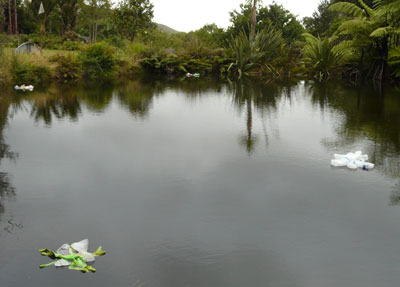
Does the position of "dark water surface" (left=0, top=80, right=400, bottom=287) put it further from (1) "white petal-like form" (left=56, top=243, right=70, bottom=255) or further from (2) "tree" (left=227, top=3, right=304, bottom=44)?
(2) "tree" (left=227, top=3, right=304, bottom=44)

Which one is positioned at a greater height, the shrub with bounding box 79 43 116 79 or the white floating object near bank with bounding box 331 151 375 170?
the shrub with bounding box 79 43 116 79

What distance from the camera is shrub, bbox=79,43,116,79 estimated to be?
1652 centimetres

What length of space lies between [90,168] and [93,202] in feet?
3.56

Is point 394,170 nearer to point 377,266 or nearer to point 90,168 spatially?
point 377,266

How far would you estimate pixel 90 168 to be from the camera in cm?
495

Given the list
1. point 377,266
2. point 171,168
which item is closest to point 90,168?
point 171,168

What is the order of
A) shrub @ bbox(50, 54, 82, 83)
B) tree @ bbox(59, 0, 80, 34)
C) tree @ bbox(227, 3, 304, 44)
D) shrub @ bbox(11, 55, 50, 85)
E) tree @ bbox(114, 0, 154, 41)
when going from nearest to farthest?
shrub @ bbox(11, 55, 50, 85) → shrub @ bbox(50, 54, 82, 83) → tree @ bbox(114, 0, 154, 41) → tree @ bbox(59, 0, 80, 34) → tree @ bbox(227, 3, 304, 44)

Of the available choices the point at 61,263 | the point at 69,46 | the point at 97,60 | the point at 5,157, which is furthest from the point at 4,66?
the point at 69,46

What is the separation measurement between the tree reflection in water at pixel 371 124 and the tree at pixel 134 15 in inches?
701

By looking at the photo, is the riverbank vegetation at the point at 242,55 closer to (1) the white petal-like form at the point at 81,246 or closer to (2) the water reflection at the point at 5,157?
(2) the water reflection at the point at 5,157

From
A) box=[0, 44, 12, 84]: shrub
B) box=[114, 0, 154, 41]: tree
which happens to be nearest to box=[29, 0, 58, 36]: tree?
box=[114, 0, 154, 41]: tree

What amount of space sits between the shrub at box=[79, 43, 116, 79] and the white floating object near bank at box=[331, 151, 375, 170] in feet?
42.5

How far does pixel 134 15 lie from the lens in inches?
1107

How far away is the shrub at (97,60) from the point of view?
54.2 feet
